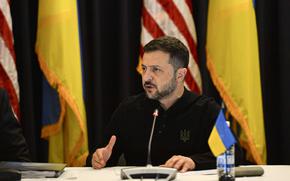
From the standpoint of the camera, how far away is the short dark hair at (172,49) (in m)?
3.03

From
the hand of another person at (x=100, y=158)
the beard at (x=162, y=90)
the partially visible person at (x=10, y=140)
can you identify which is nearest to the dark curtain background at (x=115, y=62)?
the partially visible person at (x=10, y=140)

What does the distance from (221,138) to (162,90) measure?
3.13 feet

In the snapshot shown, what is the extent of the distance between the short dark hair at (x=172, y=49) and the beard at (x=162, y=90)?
96 mm

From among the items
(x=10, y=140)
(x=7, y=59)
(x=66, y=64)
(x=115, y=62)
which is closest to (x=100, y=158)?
(x=10, y=140)

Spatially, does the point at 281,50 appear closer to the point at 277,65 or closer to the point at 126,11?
the point at 277,65

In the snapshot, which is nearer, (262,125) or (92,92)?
(262,125)

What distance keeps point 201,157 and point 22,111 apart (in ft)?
6.17

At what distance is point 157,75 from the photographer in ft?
9.89

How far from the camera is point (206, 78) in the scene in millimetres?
4027

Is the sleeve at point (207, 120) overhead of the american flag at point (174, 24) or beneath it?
beneath

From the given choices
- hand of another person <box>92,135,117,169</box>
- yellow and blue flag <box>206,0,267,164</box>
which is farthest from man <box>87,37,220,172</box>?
yellow and blue flag <box>206,0,267,164</box>

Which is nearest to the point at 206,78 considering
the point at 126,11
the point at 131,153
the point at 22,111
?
the point at 126,11

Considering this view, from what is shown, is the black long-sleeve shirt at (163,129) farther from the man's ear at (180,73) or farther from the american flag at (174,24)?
the american flag at (174,24)

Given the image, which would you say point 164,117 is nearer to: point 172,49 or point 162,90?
point 162,90
